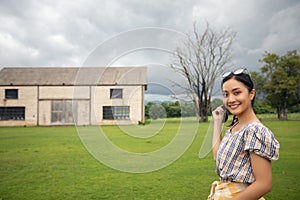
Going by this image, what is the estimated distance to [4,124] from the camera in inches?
1188

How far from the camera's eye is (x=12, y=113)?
100ft

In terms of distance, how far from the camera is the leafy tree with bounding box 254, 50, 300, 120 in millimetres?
38812

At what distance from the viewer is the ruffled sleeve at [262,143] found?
1479mm

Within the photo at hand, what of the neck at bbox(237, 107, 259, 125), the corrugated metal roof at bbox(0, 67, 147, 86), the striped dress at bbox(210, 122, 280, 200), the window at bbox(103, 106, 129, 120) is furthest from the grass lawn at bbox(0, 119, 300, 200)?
the corrugated metal roof at bbox(0, 67, 147, 86)

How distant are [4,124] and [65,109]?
21.2ft

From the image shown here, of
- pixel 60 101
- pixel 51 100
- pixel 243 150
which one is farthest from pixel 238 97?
pixel 51 100

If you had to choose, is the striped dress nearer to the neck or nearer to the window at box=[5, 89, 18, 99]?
the neck

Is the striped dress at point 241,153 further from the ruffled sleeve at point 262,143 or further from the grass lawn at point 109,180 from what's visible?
the grass lawn at point 109,180

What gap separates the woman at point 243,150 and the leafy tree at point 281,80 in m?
40.4

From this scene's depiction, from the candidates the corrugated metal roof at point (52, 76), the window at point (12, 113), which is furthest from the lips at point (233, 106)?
the window at point (12, 113)

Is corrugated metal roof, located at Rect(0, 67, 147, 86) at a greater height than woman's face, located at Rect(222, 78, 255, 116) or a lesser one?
greater

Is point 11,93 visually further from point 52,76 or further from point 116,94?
point 116,94

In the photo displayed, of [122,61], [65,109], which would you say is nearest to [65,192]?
[122,61]

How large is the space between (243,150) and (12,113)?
3275 centimetres
